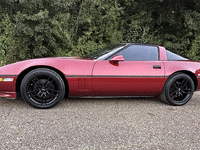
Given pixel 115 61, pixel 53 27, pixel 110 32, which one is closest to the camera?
pixel 115 61

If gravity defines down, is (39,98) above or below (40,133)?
above

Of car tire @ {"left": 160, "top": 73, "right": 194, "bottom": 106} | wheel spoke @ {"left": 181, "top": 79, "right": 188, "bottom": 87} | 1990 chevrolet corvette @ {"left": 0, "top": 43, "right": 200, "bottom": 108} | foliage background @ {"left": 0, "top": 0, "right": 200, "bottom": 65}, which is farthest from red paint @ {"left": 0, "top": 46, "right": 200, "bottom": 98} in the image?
foliage background @ {"left": 0, "top": 0, "right": 200, "bottom": 65}

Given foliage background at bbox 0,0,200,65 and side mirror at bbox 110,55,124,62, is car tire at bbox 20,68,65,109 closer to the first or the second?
side mirror at bbox 110,55,124,62

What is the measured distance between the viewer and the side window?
3559 millimetres

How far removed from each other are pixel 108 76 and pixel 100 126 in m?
1.00

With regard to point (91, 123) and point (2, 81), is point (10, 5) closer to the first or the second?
point (2, 81)

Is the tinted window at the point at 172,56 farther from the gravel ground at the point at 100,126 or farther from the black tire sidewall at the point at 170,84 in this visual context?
the gravel ground at the point at 100,126

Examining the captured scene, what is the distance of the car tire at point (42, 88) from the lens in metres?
3.15

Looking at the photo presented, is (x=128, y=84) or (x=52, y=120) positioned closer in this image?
(x=52, y=120)

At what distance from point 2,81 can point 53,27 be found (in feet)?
18.6

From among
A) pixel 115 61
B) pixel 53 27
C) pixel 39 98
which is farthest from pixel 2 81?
pixel 53 27

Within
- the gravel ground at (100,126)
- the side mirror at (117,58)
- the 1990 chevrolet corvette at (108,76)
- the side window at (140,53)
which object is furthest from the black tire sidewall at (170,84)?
the side mirror at (117,58)

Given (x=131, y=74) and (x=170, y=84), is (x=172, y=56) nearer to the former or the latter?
(x=170, y=84)

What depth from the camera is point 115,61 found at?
3.40m
